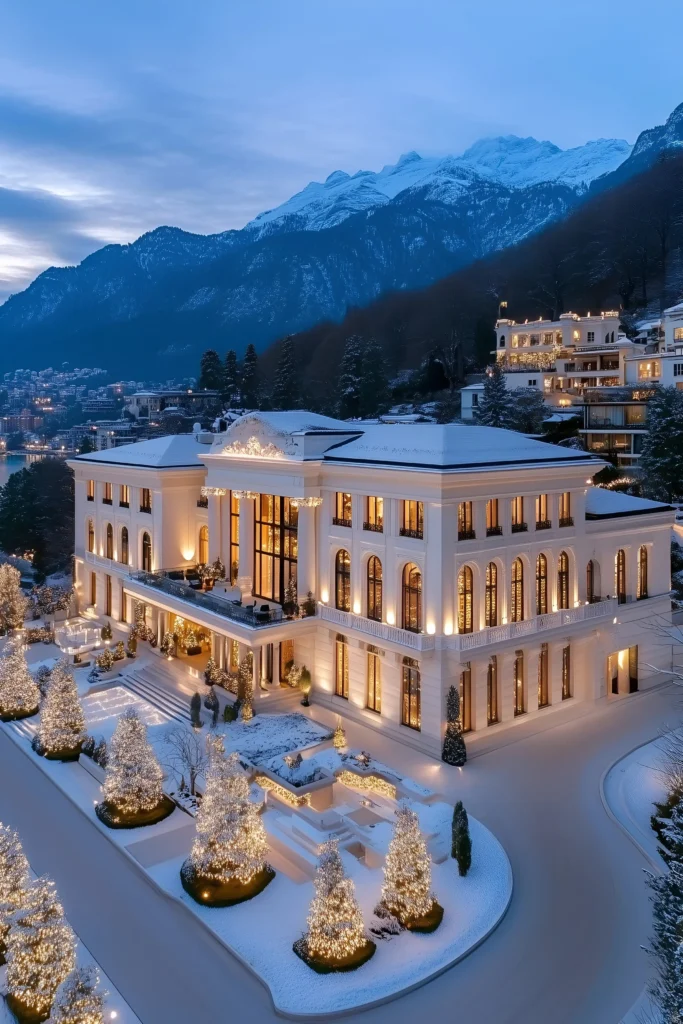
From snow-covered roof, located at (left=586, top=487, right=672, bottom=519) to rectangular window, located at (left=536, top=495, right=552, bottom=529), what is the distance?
2672 mm

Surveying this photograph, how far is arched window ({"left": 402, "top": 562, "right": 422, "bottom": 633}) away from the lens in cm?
2628

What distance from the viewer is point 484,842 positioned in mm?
19562

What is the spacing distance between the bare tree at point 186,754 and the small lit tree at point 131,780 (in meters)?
1.68

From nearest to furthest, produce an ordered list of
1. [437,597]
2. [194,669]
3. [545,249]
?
1. [437,597]
2. [194,669]
3. [545,249]

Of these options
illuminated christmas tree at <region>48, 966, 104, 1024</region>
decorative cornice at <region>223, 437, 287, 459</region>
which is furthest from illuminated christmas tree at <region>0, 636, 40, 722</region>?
illuminated christmas tree at <region>48, 966, 104, 1024</region>

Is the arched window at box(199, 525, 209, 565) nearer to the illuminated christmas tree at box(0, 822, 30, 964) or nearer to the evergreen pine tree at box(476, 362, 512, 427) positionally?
the illuminated christmas tree at box(0, 822, 30, 964)

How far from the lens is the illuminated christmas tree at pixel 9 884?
50.3 ft

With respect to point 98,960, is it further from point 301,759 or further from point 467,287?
point 467,287

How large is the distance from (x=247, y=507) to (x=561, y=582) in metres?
14.5

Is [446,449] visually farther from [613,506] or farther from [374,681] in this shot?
[613,506]

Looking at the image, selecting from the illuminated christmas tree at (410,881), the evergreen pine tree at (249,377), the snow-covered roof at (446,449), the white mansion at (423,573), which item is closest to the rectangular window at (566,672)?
the white mansion at (423,573)

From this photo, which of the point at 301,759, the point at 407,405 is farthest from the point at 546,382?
the point at 301,759

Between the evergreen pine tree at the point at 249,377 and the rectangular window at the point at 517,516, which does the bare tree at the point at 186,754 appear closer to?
the rectangular window at the point at 517,516

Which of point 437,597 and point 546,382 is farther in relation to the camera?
point 546,382
